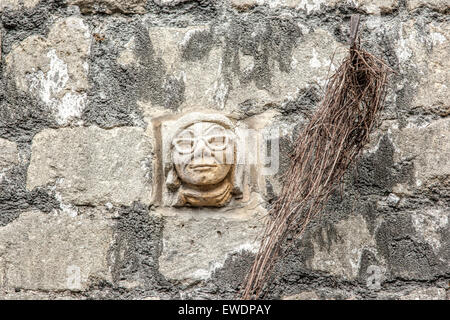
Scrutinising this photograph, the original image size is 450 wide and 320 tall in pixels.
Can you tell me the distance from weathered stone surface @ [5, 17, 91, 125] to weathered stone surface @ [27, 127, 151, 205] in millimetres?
82

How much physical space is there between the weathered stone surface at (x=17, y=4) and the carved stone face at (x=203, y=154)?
66cm

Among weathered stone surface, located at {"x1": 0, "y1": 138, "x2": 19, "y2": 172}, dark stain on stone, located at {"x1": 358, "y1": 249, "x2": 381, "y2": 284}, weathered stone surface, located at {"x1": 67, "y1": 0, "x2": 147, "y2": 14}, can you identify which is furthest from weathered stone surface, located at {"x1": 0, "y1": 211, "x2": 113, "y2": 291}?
dark stain on stone, located at {"x1": 358, "y1": 249, "x2": 381, "y2": 284}

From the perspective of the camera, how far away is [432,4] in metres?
2.19

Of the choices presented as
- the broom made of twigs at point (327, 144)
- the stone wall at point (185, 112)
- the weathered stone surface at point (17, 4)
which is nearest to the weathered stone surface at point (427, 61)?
the stone wall at point (185, 112)

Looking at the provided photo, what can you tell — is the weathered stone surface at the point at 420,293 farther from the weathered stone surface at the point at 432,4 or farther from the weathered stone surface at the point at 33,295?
the weathered stone surface at the point at 33,295

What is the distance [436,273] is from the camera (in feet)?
6.85

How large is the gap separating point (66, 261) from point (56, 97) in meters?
0.51

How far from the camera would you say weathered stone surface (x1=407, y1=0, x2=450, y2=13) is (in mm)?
2193

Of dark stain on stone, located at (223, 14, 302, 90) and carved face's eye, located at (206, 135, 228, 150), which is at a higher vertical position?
dark stain on stone, located at (223, 14, 302, 90)

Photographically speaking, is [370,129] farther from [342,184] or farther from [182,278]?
[182,278]

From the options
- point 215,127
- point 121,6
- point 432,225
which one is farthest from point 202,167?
point 432,225

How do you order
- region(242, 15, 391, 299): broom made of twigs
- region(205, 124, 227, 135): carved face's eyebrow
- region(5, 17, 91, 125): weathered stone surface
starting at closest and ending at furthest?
region(242, 15, 391, 299): broom made of twigs, region(205, 124, 227, 135): carved face's eyebrow, region(5, 17, 91, 125): weathered stone surface

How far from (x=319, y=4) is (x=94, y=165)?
0.87 m

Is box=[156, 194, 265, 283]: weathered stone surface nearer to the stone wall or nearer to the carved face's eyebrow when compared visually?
the stone wall
